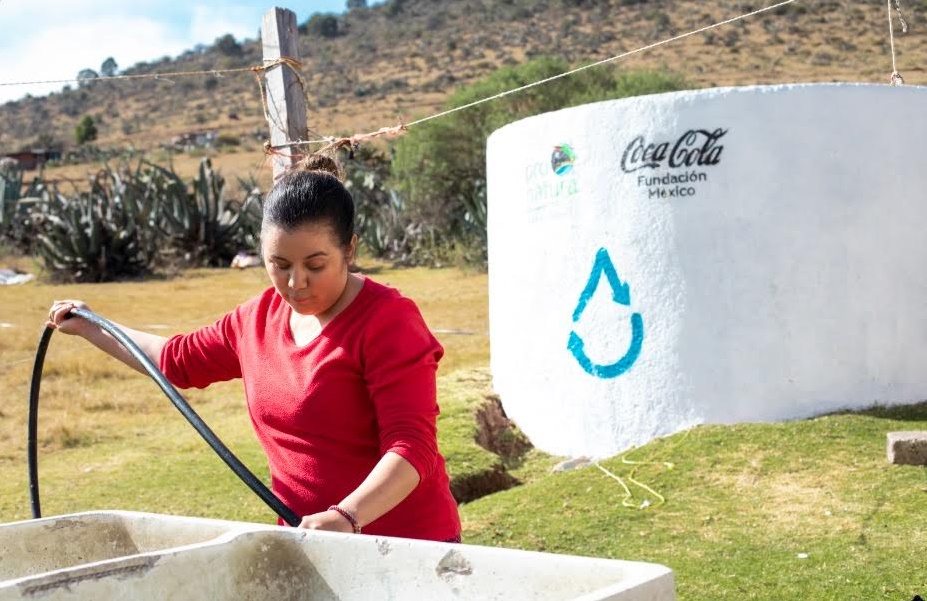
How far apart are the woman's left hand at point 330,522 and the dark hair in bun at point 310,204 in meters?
0.65

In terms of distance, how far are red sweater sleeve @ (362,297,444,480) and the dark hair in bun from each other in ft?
0.78

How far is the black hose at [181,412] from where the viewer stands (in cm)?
265

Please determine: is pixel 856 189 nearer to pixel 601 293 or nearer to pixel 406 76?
pixel 601 293

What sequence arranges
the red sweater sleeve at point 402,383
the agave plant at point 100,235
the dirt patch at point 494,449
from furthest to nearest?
1. the agave plant at point 100,235
2. the dirt patch at point 494,449
3. the red sweater sleeve at point 402,383

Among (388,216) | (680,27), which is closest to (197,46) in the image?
(680,27)

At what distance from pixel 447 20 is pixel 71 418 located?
1732 inches

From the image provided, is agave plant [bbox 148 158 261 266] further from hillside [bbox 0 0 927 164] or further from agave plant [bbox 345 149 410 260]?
hillside [bbox 0 0 927 164]

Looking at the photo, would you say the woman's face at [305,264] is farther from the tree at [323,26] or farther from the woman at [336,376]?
the tree at [323,26]

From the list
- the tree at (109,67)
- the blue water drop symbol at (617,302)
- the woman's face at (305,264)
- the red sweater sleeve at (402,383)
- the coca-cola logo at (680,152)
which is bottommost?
the blue water drop symbol at (617,302)

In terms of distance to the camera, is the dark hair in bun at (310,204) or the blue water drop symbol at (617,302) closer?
the dark hair in bun at (310,204)

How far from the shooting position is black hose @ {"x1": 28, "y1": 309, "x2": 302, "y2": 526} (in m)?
2.65

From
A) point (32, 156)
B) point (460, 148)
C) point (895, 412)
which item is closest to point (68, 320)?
point (895, 412)

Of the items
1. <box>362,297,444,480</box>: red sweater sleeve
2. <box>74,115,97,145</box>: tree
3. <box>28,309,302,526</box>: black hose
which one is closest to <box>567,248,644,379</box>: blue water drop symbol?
<box>28,309,302,526</box>: black hose

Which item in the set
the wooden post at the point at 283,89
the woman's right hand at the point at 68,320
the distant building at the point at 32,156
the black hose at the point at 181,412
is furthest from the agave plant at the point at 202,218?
the distant building at the point at 32,156
